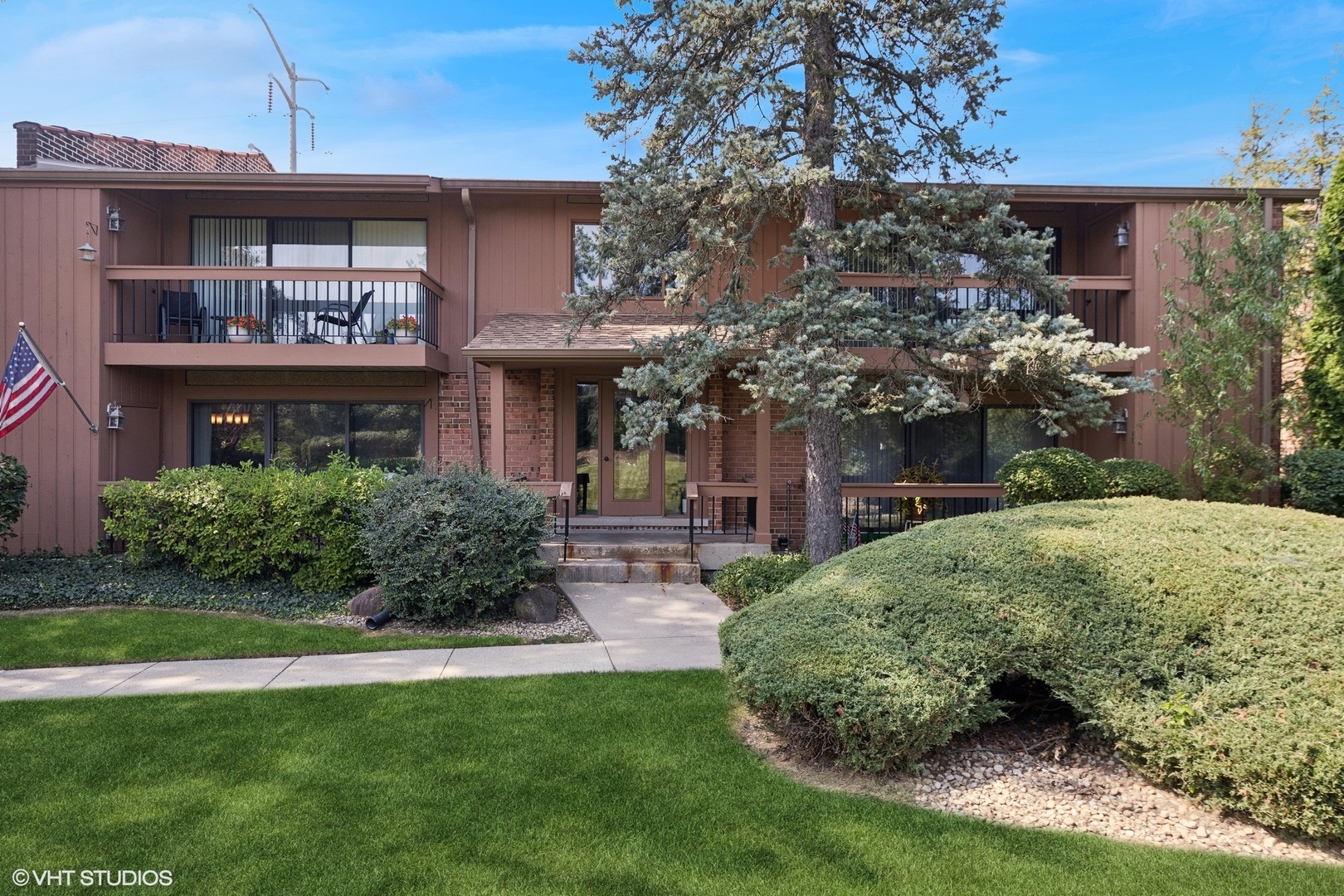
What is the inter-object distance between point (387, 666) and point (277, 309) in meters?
7.59

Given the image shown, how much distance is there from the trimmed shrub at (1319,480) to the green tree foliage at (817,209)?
2.89 metres

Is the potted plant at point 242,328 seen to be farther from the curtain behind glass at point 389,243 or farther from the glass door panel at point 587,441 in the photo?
the glass door panel at point 587,441

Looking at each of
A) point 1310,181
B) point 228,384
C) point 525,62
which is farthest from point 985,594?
point 1310,181

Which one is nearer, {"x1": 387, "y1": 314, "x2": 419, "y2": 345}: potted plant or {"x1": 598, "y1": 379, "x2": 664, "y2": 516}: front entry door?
{"x1": 387, "y1": 314, "x2": 419, "y2": 345}: potted plant

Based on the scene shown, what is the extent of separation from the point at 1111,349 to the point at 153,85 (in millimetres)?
19477

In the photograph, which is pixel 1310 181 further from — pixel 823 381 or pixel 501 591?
pixel 501 591

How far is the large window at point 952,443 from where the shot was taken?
12.5 m

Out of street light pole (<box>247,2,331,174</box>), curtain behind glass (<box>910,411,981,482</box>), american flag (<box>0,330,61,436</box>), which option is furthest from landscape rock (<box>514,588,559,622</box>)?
street light pole (<box>247,2,331,174</box>)

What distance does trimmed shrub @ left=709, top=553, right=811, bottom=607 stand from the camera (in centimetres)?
837

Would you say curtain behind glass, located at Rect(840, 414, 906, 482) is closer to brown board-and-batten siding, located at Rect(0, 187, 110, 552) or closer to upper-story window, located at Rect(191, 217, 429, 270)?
upper-story window, located at Rect(191, 217, 429, 270)

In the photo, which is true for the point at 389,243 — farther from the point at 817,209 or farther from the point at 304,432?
the point at 817,209

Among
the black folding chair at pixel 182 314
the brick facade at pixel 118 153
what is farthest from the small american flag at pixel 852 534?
the brick facade at pixel 118 153

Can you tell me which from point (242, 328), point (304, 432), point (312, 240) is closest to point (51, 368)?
point (242, 328)

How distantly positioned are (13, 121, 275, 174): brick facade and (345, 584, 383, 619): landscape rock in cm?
742
